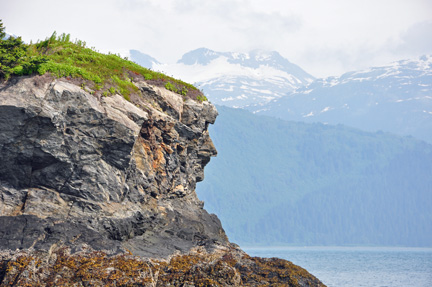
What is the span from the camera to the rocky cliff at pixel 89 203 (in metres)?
27.5

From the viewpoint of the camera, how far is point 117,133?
108 ft

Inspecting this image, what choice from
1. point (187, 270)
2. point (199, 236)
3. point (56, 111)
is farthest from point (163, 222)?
point (56, 111)

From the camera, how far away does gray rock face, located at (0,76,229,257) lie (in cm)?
2966

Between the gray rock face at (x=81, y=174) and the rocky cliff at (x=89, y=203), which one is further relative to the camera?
the gray rock face at (x=81, y=174)

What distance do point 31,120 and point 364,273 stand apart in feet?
316

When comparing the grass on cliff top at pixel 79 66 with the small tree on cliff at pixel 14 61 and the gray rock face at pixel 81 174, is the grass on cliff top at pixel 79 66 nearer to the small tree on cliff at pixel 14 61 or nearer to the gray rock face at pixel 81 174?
the small tree on cliff at pixel 14 61

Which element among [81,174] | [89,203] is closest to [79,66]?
[81,174]

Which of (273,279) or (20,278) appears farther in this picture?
(273,279)

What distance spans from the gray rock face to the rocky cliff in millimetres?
57

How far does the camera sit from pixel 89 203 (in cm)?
3158

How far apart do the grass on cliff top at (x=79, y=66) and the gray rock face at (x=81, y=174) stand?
100 centimetres

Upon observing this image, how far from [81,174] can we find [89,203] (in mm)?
1742

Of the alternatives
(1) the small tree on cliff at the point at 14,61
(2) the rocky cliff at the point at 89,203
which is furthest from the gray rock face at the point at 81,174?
(1) the small tree on cliff at the point at 14,61

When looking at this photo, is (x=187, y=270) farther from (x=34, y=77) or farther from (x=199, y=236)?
(x=34, y=77)
